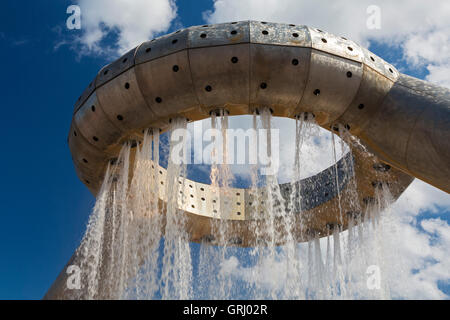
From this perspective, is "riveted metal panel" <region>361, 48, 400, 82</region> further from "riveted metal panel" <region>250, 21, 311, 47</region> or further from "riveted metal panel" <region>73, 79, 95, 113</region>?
"riveted metal panel" <region>73, 79, 95, 113</region>

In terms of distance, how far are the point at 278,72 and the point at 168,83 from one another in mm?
2514

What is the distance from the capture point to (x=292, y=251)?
48.7ft

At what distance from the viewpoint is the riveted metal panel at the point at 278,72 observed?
33.9 feet

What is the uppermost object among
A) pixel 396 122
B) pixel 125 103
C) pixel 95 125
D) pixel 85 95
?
pixel 85 95

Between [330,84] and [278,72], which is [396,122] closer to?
[330,84]

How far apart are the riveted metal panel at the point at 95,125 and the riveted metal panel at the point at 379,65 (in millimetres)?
6354

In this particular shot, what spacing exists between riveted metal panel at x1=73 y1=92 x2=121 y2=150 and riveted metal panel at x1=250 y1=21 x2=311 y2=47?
4.11m

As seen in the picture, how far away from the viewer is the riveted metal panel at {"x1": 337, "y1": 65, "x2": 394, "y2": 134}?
10961mm

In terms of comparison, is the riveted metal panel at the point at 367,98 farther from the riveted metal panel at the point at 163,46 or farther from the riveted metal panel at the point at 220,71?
the riveted metal panel at the point at 163,46

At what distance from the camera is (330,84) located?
421 inches

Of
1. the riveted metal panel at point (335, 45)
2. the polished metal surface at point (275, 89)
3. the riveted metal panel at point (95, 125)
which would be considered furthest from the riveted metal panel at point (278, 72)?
the riveted metal panel at point (95, 125)

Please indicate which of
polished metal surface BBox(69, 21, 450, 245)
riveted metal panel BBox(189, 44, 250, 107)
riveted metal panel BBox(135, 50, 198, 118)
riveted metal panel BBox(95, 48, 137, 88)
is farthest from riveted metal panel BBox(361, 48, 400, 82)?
riveted metal panel BBox(95, 48, 137, 88)

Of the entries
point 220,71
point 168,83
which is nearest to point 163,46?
point 168,83
